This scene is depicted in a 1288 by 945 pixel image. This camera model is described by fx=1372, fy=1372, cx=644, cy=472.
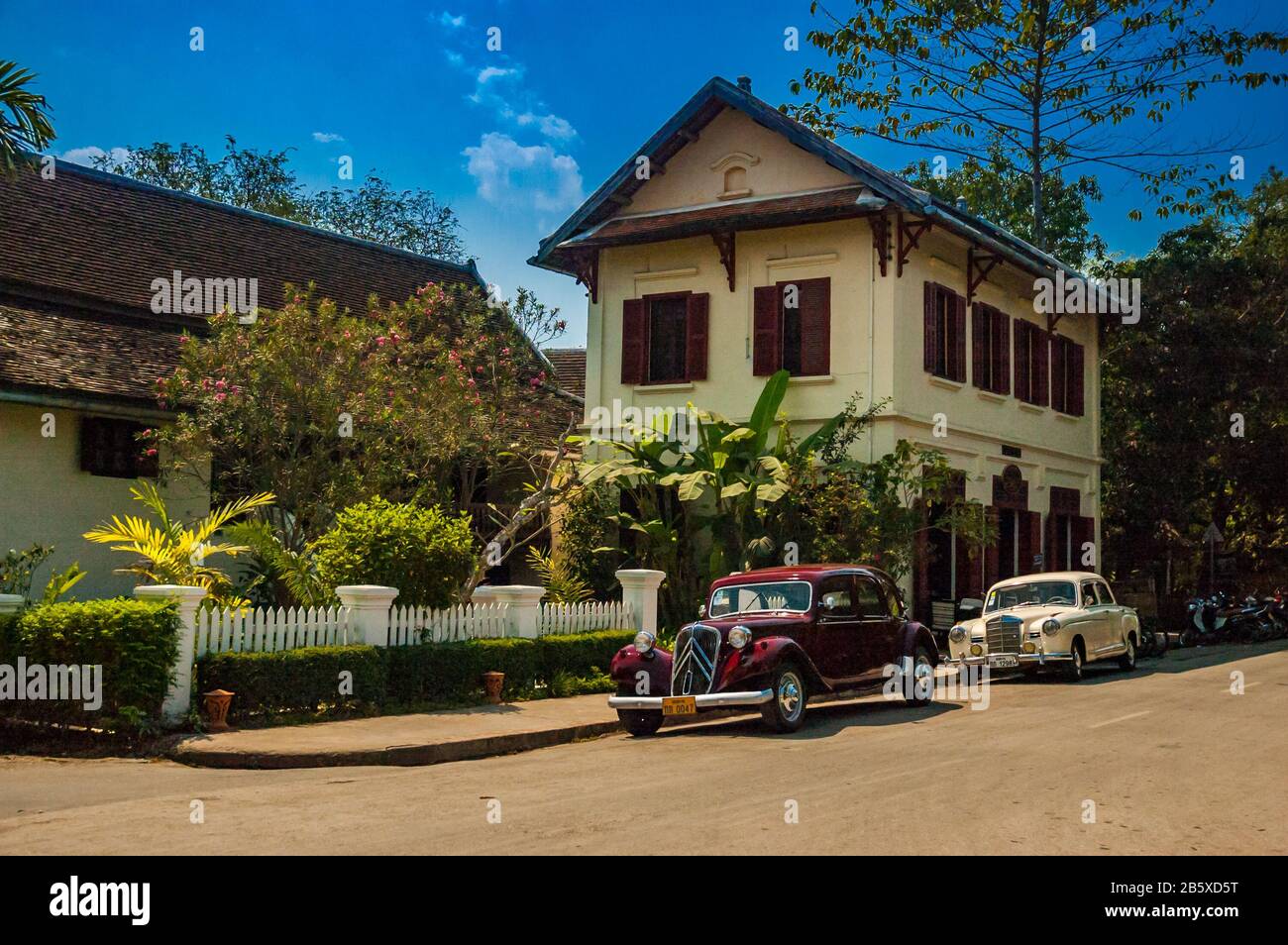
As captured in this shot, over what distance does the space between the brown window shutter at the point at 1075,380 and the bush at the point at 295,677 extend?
1998cm

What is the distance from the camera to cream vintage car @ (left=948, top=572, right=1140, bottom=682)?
19000mm

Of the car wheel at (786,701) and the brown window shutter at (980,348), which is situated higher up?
the brown window shutter at (980,348)

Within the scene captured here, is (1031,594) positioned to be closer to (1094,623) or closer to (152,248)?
(1094,623)

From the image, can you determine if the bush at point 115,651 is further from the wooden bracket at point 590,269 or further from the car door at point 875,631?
the wooden bracket at point 590,269

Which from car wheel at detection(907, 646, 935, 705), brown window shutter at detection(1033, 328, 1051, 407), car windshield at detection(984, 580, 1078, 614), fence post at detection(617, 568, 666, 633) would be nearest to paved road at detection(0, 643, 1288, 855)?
car wheel at detection(907, 646, 935, 705)

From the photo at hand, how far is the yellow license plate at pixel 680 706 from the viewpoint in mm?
13258

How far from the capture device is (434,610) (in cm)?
1587

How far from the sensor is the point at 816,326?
23.8m

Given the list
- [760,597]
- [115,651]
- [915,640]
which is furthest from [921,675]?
[115,651]

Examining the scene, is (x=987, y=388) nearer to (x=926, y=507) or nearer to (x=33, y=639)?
(x=926, y=507)

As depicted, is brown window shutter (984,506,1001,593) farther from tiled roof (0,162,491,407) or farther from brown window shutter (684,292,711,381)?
tiled roof (0,162,491,407)

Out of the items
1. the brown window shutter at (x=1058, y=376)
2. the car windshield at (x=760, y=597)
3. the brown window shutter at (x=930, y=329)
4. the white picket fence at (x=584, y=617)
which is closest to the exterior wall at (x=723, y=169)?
the brown window shutter at (x=930, y=329)

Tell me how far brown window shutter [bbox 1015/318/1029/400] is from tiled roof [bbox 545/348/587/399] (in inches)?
383
